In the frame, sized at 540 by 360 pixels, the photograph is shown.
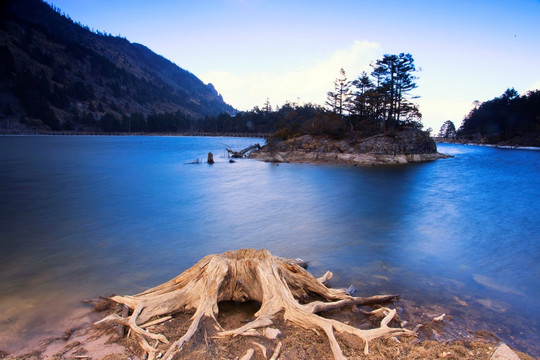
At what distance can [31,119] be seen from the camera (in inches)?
4087

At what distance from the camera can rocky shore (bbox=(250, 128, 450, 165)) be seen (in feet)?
106

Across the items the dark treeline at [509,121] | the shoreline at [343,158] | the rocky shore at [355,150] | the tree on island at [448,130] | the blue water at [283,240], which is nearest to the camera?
the blue water at [283,240]

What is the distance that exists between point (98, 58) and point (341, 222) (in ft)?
737

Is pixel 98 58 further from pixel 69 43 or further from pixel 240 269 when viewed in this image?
pixel 240 269

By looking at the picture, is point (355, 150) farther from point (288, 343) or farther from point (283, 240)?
point (288, 343)

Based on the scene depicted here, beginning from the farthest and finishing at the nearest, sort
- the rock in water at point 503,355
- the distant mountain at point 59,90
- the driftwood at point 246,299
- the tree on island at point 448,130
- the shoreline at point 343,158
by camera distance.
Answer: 1. the tree on island at point 448,130
2. the distant mountain at point 59,90
3. the shoreline at point 343,158
4. the driftwood at point 246,299
5. the rock in water at point 503,355

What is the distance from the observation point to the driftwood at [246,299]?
133 inches

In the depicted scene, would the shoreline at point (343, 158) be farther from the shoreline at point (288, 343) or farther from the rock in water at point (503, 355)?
the rock in water at point (503, 355)

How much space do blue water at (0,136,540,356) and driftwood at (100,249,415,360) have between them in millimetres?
1143

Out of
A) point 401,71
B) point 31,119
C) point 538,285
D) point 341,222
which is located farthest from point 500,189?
point 31,119

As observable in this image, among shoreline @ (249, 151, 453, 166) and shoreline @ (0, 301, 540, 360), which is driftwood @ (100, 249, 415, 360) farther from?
shoreline @ (249, 151, 453, 166)

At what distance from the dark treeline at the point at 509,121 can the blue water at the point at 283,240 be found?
64.2 metres

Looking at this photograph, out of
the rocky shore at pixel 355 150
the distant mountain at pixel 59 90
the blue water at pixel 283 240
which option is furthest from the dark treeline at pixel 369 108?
the distant mountain at pixel 59 90

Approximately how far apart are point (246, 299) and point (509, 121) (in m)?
94.4
